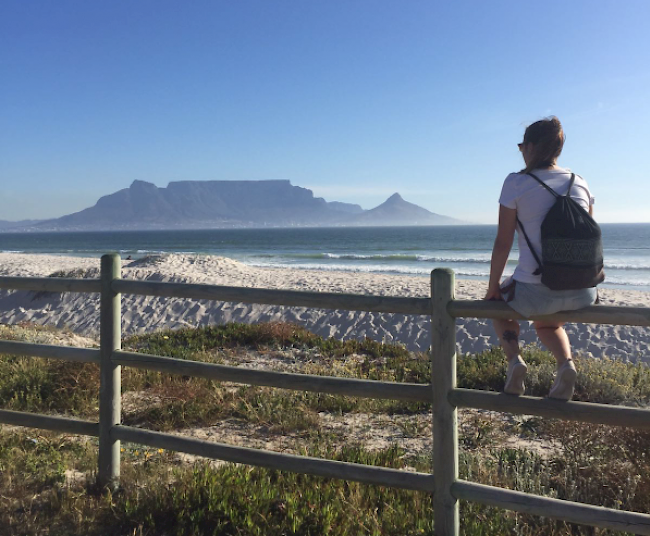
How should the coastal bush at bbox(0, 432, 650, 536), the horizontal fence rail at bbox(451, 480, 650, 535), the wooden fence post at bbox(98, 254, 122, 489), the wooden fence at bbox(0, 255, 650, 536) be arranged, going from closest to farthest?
the horizontal fence rail at bbox(451, 480, 650, 535)
the wooden fence at bbox(0, 255, 650, 536)
the coastal bush at bbox(0, 432, 650, 536)
the wooden fence post at bbox(98, 254, 122, 489)

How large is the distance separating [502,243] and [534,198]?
0.92 ft

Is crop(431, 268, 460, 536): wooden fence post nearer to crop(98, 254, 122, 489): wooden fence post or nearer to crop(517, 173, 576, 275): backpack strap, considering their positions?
crop(517, 173, 576, 275): backpack strap

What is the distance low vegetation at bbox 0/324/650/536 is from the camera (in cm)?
330

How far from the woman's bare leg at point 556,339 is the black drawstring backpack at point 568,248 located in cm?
31

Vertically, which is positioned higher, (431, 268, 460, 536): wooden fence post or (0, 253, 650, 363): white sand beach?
(431, 268, 460, 536): wooden fence post

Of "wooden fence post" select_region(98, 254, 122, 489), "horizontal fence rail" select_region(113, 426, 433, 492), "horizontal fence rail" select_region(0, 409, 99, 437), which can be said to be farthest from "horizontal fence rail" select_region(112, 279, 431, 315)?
"horizontal fence rail" select_region(0, 409, 99, 437)

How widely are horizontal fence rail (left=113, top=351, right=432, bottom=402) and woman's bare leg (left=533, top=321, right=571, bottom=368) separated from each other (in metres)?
0.68

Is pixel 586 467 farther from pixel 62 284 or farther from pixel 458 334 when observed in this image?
pixel 458 334

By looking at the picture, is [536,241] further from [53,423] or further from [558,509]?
[53,423]

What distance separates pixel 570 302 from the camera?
9.16 ft

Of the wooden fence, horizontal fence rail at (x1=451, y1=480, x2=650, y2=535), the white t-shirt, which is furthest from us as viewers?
the white t-shirt

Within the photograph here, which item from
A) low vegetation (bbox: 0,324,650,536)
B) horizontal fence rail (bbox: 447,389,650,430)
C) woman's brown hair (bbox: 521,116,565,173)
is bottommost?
low vegetation (bbox: 0,324,650,536)

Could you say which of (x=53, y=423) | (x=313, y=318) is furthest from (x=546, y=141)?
(x=313, y=318)

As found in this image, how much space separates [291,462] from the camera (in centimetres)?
329
